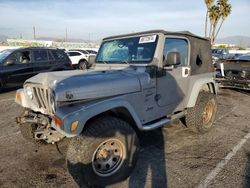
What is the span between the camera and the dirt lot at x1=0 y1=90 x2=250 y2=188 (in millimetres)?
3760

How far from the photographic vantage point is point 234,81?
383 inches

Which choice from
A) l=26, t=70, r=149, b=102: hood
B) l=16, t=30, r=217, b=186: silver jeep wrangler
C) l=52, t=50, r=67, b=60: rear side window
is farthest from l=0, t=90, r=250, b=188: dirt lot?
l=52, t=50, r=67, b=60: rear side window

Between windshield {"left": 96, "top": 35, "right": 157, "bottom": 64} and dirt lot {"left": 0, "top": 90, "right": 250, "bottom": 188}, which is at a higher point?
windshield {"left": 96, "top": 35, "right": 157, "bottom": 64}

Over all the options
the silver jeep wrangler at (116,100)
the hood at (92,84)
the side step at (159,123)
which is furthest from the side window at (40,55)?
the side step at (159,123)

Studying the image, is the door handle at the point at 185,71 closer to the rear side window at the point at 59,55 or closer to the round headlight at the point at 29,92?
the round headlight at the point at 29,92

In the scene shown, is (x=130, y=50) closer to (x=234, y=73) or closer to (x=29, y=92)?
(x=29, y=92)

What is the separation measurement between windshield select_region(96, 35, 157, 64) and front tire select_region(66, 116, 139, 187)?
1319 millimetres

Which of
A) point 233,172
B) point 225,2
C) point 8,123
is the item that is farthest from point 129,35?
point 225,2

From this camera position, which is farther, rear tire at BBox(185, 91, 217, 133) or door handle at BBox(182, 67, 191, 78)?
rear tire at BBox(185, 91, 217, 133)

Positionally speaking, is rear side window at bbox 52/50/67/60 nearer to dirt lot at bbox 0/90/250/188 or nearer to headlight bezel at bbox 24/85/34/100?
dirt lot at bbox 0/90/250/188

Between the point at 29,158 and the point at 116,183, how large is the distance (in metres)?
1.72

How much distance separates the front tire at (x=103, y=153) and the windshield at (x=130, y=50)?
1.32 metres

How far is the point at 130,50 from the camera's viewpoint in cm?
475

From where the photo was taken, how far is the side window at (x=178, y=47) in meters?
4.66
